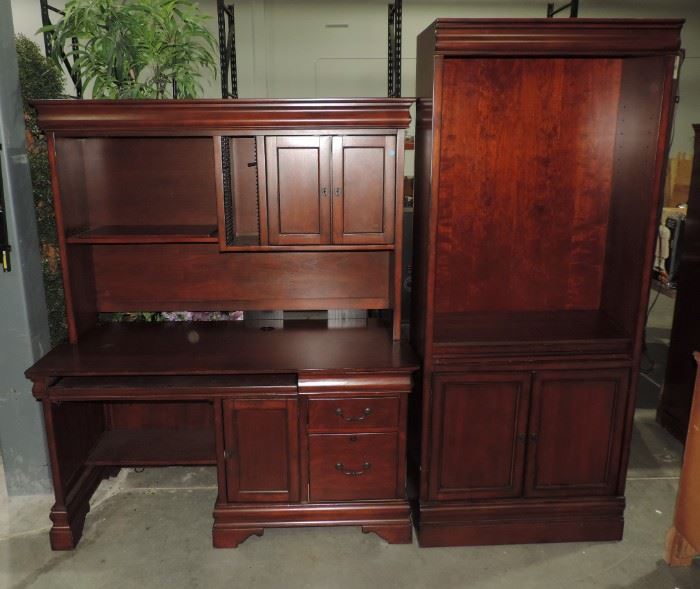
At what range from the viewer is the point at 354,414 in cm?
256

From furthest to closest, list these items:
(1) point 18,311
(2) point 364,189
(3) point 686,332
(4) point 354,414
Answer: (3) point 686,332 → (1) point 18,311 → (2) point 364,189 → (4) point 354,414

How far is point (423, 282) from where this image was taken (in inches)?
102

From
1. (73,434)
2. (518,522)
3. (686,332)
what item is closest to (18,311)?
(73,434)

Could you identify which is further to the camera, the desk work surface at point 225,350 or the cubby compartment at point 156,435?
the cubby compartment at point 156,435

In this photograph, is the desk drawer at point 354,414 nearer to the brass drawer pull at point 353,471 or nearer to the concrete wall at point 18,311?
the brass drawer pull at point 353,471

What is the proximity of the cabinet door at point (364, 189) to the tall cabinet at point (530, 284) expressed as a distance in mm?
144

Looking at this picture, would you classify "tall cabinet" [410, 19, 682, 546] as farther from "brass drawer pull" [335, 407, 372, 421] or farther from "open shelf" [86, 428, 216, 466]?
"open shelf" [86, 428, 216, 466]

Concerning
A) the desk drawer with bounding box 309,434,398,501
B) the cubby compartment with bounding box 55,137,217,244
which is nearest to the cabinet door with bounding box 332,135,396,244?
the cubby compartment with bounding box 55,137,217,244

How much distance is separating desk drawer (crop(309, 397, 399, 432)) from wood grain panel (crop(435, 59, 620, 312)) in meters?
0.61

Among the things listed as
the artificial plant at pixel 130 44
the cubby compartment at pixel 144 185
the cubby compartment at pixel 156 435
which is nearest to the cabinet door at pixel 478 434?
the cubby compartment at pixel 156 435

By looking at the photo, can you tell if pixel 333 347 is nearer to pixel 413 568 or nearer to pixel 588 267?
pixel 413 568

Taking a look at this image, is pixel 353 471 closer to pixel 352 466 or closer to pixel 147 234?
pixel 352 466

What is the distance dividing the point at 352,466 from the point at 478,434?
565 millimetres

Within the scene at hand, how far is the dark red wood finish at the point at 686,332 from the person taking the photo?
11.2ft
